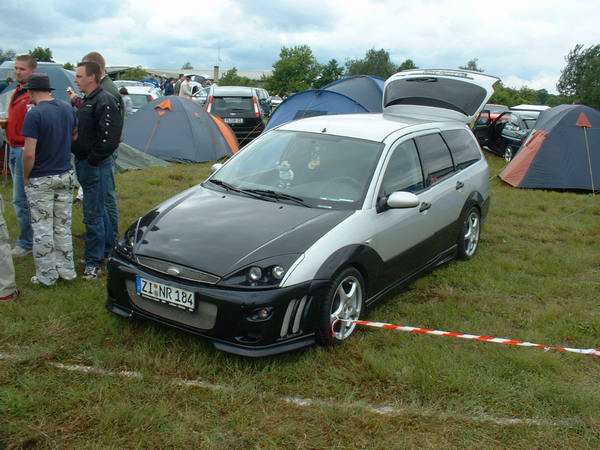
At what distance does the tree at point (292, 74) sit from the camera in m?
49.0

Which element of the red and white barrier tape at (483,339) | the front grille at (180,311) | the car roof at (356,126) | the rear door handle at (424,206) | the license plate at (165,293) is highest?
the car roof at (356,126)

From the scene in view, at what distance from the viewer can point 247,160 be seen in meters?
5.21

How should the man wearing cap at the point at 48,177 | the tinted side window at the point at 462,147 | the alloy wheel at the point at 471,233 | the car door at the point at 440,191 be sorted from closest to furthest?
the man wearing cap at the point at 48,177 < the car door at the point at 440,191 < the tinted side window at the point at 462,147 < the alloy wheel at the point at 471,233

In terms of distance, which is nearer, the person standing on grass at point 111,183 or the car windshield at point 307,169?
the car windshield at point 307,169

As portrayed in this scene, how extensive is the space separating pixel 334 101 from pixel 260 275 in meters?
9.22

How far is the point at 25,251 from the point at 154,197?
117 inches

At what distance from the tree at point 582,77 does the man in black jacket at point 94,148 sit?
51.1 metres

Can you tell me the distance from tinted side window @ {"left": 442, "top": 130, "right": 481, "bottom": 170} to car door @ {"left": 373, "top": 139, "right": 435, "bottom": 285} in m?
0.97

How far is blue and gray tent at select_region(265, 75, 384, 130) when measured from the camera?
12.2 m

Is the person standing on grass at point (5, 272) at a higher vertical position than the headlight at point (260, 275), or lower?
lower

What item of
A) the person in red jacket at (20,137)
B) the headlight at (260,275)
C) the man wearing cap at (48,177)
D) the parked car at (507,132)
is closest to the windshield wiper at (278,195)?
the headlight at (260,275)

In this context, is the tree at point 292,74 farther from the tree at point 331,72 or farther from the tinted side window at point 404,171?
the tinted side window at point 404,171

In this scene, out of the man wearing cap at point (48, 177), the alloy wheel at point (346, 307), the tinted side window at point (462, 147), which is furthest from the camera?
the tinted side window at point (462, 147)

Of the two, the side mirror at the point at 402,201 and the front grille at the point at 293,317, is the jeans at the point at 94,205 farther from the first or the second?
the side mirror at the point at 402,201
